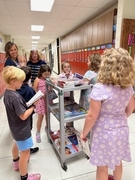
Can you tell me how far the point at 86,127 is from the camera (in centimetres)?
101

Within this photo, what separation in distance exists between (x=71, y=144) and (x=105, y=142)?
0.78 meters

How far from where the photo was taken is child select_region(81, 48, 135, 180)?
88 centimetres

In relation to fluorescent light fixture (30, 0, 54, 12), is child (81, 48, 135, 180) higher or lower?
lower

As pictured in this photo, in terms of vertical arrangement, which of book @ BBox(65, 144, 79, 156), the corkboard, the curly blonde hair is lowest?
book @ BBox(65, 144, 79, 156)

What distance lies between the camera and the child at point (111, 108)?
2.88 feet

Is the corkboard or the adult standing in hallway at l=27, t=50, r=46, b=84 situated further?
the corkboard

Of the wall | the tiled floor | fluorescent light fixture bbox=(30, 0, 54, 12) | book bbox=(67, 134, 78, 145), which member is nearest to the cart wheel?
the tiled floor

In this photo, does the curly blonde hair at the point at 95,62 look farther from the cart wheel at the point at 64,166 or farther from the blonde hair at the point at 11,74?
the cart wheel at the point at 64,166

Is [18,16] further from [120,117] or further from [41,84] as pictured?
[120,117]

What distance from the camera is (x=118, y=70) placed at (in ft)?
2.85

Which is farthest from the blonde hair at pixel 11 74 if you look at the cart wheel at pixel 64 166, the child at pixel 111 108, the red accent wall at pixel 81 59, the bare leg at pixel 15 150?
the red accent wall at pixel 81 59

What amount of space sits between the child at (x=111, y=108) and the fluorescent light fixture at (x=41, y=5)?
9.94ft

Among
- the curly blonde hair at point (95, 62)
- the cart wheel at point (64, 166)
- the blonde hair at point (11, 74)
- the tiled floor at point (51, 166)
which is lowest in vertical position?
the tiled floor at point (51, 166)

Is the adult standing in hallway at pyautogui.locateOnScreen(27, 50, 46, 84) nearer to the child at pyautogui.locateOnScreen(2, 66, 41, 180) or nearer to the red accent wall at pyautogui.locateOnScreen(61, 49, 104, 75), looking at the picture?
the child at pyautogui.locateOnScreen(2, 66, 41, 180)
